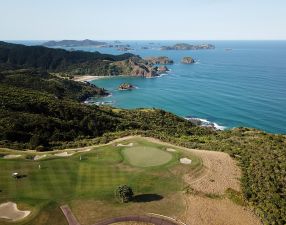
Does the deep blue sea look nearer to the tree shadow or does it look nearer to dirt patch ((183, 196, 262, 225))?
dirt patch ((183, 196, 262, 225))

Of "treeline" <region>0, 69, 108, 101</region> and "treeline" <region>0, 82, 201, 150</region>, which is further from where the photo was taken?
"treeline" <region>0, 69, 108, 101</region>

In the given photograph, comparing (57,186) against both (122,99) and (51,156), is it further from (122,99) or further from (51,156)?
(122,99)

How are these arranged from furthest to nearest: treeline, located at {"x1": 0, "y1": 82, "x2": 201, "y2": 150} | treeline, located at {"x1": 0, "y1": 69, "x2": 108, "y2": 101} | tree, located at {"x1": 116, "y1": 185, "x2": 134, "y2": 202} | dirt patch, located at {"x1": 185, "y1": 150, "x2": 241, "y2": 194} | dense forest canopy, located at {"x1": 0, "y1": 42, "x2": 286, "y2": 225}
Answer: treeline, located at {"x1": 0, "y1": 69, "x2": 108, "y2": 101}, treeline, located at {"x1": 0, "y1": 82, "x2": 201, "y2": 150}, dirt patch, located at {"x1": 185, "y1": 150, "x2": 241, "y2": 194}, dense forest canopy, located at {"x1": 0, "y1": 42, "x2": 286, "y2": 225}, tree, located at {"x1": 116, "y1": 185, "x2": 134, "y2": 202}

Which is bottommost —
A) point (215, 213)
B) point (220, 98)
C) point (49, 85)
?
point (220, 98)

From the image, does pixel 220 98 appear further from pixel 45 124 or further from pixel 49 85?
pixel 45 124

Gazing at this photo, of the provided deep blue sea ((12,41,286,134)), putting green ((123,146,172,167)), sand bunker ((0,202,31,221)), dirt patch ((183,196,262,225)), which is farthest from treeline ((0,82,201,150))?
deep blue sea ((12,41,286,134))

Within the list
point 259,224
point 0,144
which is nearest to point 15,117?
point 0,144

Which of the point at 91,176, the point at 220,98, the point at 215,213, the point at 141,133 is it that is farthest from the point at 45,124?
the point at 220,98
